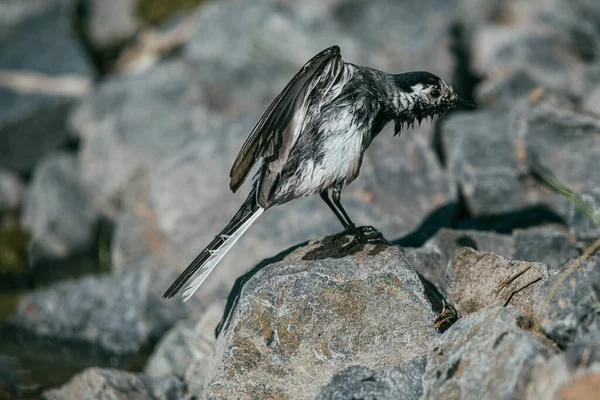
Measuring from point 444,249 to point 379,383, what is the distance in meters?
2.06

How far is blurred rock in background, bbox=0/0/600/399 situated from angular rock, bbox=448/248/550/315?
15 mm

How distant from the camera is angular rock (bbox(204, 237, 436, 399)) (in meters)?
4.80

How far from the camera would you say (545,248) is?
6.55 m

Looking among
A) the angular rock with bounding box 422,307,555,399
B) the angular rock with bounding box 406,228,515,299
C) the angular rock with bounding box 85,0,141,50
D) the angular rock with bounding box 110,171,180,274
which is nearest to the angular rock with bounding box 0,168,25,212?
the angular rock with bounding box 110,171,180,274

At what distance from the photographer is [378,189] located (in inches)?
340

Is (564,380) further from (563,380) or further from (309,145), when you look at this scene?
(309,145)

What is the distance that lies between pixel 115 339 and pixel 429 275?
4.04 meters

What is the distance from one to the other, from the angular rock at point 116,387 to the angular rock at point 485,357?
8.26 feet

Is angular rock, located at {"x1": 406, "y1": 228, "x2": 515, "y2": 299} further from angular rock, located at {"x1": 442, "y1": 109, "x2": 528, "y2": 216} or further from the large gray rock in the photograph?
the large gray rock

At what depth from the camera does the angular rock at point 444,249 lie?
231 inches

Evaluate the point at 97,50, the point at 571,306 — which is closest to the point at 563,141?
the point at 571,306

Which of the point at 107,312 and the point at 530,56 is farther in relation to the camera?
the point at 530,56

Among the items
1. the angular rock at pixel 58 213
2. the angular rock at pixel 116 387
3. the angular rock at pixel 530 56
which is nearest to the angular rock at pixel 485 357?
the angular rock at pixel 116 387

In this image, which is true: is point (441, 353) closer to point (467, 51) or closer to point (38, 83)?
point (467, 51)
